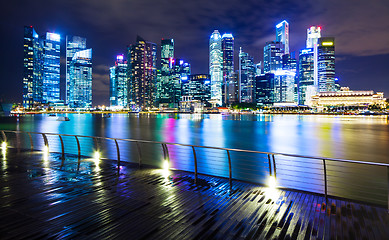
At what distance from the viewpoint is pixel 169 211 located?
15.9 ft

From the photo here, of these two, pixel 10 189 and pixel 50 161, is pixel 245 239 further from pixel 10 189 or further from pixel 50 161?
pixel 50 161

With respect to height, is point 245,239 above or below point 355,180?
above

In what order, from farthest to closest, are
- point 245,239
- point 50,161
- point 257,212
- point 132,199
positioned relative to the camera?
1. point 50,161
2. point 132,199
3. point 257,212
4. point 245,239

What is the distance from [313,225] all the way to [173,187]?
12.2ft

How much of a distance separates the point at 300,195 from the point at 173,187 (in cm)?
354

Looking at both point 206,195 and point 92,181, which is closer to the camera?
point 206,195

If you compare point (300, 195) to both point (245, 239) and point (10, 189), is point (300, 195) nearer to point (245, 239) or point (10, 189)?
point (245, 239)

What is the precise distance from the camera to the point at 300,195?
5820mm

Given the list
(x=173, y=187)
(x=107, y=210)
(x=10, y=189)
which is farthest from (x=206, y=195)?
(x=10, y=189)

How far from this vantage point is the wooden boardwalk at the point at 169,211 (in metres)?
3.98

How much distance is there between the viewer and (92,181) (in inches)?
276

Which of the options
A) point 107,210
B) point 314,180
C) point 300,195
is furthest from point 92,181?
point 314,180

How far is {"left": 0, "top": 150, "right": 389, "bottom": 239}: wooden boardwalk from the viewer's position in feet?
13.1

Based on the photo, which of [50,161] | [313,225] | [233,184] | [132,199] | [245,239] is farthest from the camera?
[50,161]
